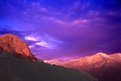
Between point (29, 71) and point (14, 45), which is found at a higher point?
point (14, 45)

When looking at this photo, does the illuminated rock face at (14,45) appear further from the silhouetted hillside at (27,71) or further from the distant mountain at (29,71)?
the silhouetted hillside at (27,71)

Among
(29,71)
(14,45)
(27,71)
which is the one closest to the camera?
(27,71)

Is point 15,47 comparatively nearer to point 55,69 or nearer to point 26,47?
point 26,47

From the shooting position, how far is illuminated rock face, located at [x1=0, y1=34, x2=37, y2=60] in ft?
398

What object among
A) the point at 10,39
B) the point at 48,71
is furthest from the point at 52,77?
the point at 10,39

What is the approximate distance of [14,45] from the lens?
133 meters

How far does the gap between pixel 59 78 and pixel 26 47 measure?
8758 cm

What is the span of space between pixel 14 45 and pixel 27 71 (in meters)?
83.4

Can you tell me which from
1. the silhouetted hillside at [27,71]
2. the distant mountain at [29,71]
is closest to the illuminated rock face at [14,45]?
the distant mountain at [29,71]

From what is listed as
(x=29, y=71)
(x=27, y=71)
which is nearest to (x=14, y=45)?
(x=29, y=71)

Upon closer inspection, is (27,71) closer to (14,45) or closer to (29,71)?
(29,71)

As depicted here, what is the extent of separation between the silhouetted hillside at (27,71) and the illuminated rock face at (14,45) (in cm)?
5742

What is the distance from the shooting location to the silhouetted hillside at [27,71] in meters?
46.6

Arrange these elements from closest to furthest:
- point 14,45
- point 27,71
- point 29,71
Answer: point 27,71 → point 29,71 → point 14,45
